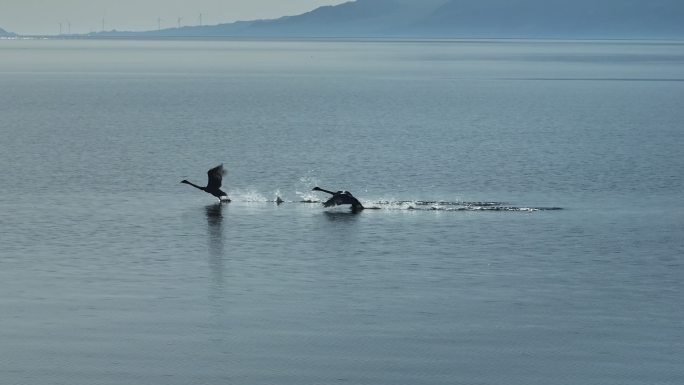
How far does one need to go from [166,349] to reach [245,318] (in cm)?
350

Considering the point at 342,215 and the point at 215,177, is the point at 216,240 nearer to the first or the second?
the point at 342,215

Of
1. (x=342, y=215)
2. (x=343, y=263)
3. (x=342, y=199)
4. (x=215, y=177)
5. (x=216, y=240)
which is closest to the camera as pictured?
(x=343, y=263)

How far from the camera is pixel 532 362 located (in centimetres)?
2858

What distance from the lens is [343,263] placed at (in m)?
40.4

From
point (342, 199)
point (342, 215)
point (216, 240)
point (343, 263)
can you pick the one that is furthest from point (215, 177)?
point (343, 263)

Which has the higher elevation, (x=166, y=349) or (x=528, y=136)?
(x=528, y=136)

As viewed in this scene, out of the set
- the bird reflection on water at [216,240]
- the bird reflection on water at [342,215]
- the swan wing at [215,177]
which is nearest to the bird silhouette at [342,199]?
the bird reflection on water at [342,215]

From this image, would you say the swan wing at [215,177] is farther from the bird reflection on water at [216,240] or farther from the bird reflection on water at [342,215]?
the bird reflection on water at [342,215]

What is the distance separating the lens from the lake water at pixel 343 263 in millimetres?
28672

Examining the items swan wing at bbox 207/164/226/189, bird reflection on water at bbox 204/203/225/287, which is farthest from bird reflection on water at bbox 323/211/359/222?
swan wing at bbox 207/164/226/189

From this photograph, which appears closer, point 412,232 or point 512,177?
point 412,232

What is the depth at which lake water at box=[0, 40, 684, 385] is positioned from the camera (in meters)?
28.7

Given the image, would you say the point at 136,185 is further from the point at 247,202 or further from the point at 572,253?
the point at 572,253

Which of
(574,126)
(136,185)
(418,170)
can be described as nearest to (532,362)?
(136,185)
